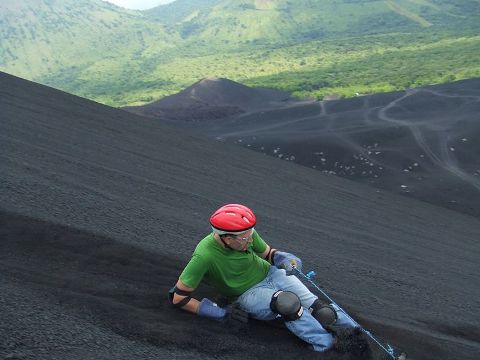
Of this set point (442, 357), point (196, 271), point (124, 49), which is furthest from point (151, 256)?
point (124, 49)

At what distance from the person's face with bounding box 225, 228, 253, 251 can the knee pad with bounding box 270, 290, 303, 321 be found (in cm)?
57

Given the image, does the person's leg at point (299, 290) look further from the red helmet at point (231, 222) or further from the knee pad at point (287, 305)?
the red helmet at point (231, 222)

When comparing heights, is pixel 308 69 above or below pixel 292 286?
above

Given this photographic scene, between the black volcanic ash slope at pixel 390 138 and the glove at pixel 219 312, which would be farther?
the black volcanic ash slope at pixel 390 138

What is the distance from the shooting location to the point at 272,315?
15.9ft

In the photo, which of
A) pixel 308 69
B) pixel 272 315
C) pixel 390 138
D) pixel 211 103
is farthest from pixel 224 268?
pixel 308 69

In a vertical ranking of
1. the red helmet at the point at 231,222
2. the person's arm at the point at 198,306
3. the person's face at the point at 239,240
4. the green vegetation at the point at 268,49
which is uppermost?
the green vegetation at the point at 268,49

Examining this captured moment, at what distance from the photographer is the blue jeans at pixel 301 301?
4656 mm

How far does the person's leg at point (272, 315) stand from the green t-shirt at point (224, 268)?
90mm

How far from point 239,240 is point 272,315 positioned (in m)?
0.84

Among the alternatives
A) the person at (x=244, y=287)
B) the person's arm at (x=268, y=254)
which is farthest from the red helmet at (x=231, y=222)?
the person's arm at (x=268, y=254)

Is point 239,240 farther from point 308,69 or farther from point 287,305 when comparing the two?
point 308,69

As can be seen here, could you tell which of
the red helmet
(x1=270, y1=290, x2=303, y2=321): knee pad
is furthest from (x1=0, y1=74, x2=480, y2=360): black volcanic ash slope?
the red helmet

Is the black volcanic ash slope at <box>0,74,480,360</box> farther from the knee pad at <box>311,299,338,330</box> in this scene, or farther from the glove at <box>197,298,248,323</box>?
the knee pad at <box>311,299,338,330</box>
